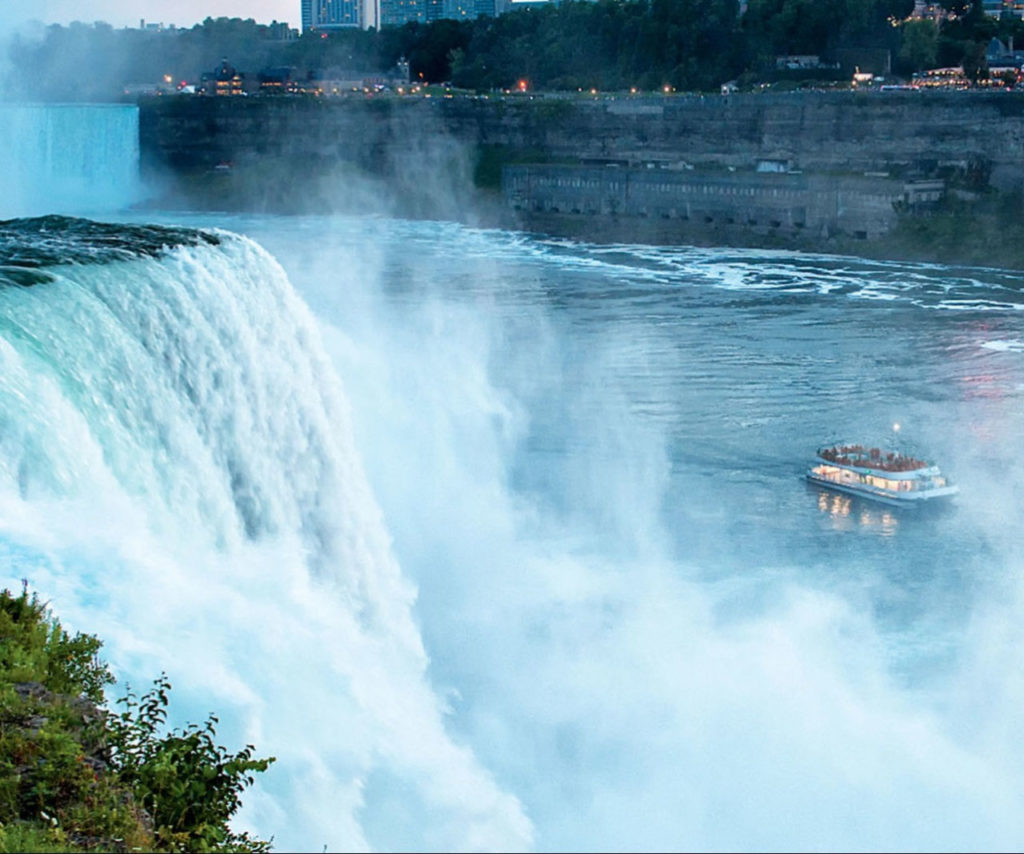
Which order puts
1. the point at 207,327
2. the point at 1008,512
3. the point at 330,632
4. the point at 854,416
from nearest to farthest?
the point at 330,632 < the point at 207,327 < the point at 1008,512 < the point at 854,416

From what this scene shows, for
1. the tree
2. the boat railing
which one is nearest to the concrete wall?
the tree

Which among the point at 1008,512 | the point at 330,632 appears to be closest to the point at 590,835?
the point at 330,632

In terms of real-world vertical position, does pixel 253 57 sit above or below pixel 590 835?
above

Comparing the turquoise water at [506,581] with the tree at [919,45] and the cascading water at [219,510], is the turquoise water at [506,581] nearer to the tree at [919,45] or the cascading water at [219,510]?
the cascading water at [219,510]

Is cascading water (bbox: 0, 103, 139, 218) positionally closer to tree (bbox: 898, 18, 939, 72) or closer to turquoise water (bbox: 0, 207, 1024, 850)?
tree (bbox: 898, 18, 939, 72)

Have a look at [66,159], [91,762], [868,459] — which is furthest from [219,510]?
[66,159]

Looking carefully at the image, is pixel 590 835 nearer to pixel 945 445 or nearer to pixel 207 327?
pixel 207 327

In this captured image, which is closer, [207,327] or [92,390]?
[92,390]
